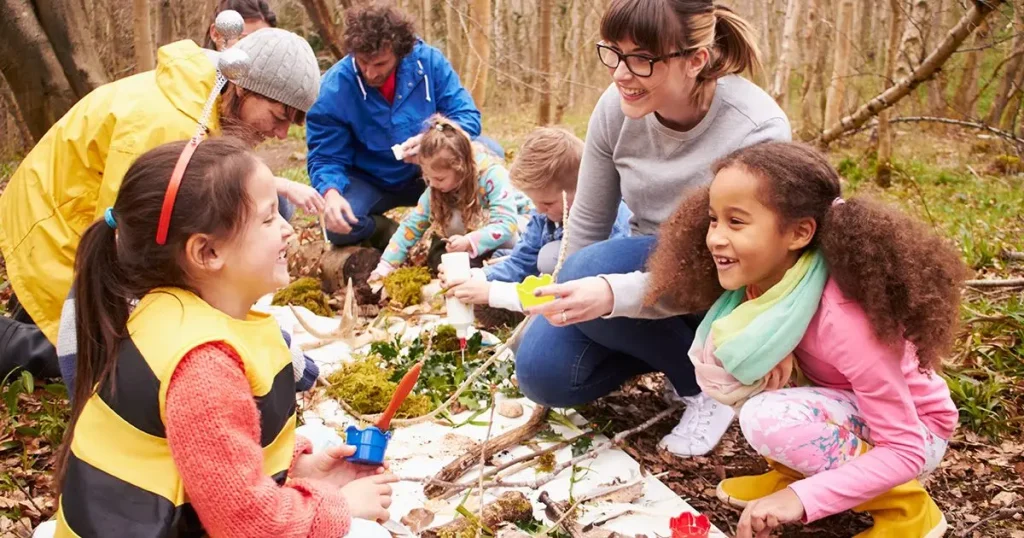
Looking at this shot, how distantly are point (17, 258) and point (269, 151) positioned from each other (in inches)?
331

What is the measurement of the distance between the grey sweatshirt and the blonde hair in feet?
1.79

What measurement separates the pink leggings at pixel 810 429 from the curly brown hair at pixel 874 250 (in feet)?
0.67

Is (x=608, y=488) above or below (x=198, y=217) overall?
below

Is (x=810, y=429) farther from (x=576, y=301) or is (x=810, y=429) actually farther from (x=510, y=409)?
(x=510, y=409)

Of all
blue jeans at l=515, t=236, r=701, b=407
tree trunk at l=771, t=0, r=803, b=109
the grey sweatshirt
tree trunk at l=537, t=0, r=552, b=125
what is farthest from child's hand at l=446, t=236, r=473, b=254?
tree trunk at l=771, t=0, r=803, b=109

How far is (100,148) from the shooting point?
2609 millimetres

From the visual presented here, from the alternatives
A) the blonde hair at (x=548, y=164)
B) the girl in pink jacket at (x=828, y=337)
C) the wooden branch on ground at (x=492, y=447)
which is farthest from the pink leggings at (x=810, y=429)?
the blonde hair at (x=548, y=164)

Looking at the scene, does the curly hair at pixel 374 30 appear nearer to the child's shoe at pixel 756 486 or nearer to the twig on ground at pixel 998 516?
the child's shoe at pixel 756 486

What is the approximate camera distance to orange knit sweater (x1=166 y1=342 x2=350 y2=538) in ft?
4.52

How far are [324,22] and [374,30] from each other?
2128mm

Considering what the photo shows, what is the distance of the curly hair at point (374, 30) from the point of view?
4.14m

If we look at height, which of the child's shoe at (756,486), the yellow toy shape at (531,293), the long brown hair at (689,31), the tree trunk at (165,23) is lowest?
the tree trunk at (165,23)

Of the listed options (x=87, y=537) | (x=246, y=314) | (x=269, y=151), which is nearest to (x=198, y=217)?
(x=246, y=314)

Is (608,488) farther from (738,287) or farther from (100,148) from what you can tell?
(100,148)
